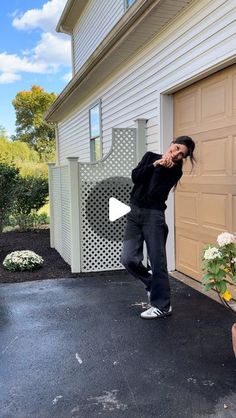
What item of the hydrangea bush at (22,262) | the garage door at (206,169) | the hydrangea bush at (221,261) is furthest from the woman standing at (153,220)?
the hydrangea bush at (22,262)

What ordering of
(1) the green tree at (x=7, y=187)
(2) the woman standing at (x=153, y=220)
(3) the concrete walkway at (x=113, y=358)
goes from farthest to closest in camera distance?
(1) the green tree at (x=7, y=187)
(2) the woman standing at (x=153, y=220)
(3) the concrete walkway at (x=113, y=358)

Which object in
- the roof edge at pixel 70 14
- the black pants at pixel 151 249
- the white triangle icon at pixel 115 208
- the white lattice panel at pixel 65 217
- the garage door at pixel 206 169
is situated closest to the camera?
the black pants at pixel 151 249

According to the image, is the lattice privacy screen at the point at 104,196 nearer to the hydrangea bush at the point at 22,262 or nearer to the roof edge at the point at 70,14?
the hydrangea bush at the point at 22,262

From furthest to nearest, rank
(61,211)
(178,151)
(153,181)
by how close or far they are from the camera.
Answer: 1. (61,211)
2. (153,181)
3. (178,151)

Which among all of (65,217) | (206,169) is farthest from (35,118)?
(206,169)

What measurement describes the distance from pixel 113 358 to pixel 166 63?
3.70 m

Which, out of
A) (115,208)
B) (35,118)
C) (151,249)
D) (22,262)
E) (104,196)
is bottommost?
(22,262)

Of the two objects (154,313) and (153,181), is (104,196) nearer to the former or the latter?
(153,181)

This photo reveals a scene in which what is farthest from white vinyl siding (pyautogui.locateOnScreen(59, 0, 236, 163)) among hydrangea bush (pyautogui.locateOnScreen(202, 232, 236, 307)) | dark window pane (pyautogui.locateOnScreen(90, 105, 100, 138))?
hydrangea bush (pyautogui.locateOnScreen(202, 232, 236, 307))

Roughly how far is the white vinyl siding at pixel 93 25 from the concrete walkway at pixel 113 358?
246 inches

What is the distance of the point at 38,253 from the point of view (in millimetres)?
7395
